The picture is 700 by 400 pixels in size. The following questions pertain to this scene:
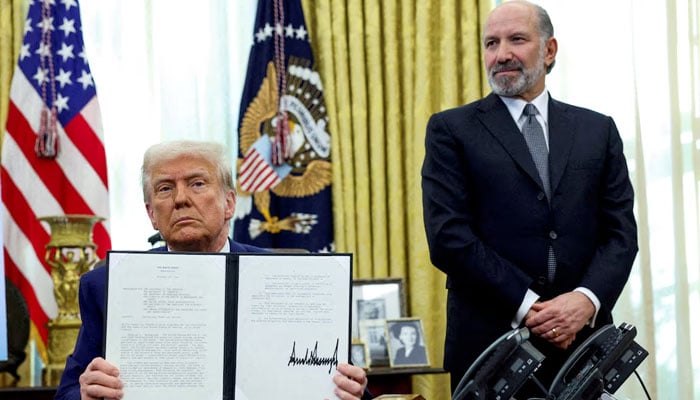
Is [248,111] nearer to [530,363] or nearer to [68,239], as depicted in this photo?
[68,239]

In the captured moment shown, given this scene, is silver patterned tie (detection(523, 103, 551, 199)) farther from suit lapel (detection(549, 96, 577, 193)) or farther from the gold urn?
the gold urn

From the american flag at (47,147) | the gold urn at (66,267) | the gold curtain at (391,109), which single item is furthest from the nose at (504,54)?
the american flag at (47,147)

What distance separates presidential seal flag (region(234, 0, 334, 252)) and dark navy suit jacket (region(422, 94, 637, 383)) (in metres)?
1.98

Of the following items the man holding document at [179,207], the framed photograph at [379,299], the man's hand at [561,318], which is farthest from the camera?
the framed photograph at [379,299]

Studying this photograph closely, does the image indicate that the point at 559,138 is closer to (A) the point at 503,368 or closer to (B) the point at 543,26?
(B) the point at 543,26

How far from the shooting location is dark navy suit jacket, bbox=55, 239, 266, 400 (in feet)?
7.43

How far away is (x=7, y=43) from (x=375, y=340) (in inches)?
98.8

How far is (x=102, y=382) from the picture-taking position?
1.97m

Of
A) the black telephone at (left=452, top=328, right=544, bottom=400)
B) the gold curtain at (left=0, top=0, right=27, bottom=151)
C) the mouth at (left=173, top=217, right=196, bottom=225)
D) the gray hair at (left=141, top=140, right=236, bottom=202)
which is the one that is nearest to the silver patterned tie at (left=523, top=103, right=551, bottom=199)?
the black telephone at (left=452, top=328, right=544, bottom=400)

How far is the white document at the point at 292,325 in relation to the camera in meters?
2.01

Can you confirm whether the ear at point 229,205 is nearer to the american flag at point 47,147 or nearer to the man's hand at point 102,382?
the man's hand at point 102,382

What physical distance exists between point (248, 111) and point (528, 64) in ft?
7.32

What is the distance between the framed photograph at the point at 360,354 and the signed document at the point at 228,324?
2.27 m

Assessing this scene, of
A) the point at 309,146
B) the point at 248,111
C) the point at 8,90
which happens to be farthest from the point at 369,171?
the point at 8,90
